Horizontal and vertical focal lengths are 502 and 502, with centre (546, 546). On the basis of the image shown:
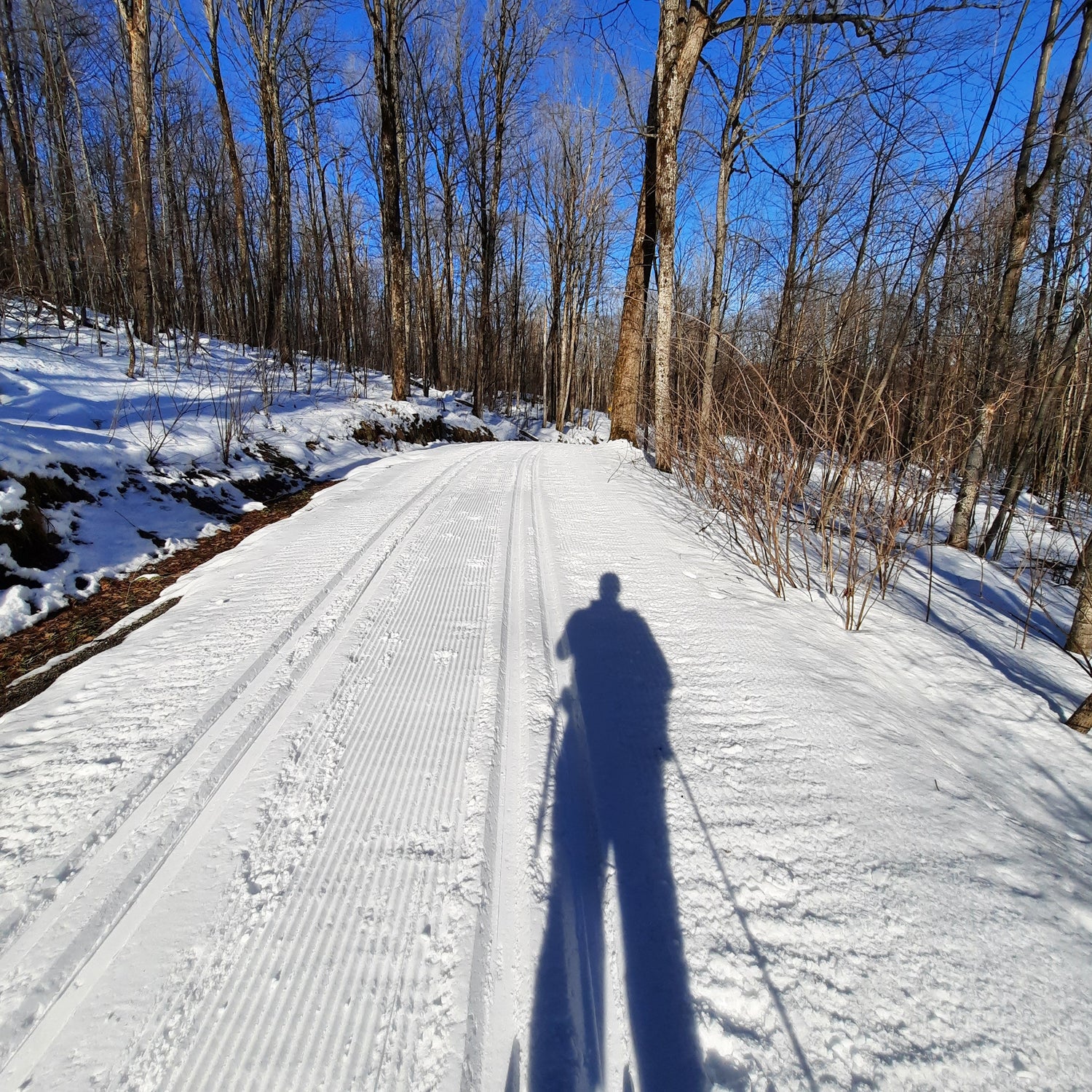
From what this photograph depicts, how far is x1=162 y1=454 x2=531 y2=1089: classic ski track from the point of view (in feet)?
3.67

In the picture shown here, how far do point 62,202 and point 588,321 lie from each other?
2058 centimetres

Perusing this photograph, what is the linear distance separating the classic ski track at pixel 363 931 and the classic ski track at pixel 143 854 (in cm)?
36

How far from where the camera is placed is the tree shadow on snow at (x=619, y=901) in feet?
3.74

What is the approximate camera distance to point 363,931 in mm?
1380

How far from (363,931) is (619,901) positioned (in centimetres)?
72

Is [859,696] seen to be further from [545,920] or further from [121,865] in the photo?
[121,865]

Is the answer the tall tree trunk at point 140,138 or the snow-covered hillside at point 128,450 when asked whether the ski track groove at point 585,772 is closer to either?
the snow-covered hillside at point 128,450

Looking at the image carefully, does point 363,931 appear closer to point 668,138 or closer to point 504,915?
point 504,915

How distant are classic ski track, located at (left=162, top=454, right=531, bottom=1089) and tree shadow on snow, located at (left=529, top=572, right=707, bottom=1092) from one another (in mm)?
267

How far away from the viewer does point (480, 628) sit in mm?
2953

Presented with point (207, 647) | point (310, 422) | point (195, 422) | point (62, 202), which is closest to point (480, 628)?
point (207, 647)

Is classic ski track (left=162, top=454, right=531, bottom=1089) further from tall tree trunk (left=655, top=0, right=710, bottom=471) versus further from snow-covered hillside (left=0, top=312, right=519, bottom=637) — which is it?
tall tree trunk (left=655, top=0, right=710, bottom=471)

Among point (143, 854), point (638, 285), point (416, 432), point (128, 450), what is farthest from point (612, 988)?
point (416, 432)

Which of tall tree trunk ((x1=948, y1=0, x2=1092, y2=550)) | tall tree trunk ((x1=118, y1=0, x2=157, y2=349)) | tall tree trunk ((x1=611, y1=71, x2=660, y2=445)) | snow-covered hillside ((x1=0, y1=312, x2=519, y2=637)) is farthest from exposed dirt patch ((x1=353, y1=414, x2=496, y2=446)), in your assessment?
tall tree trunk ((x1=948, y1=0, x2=1092, y2=550))
